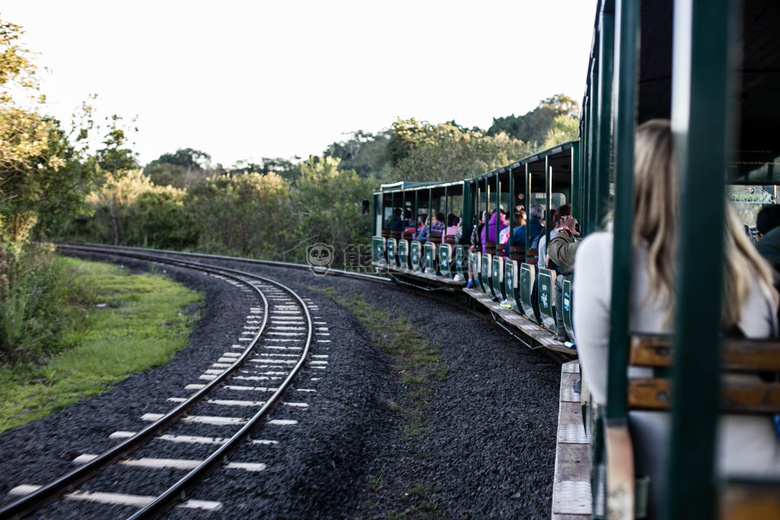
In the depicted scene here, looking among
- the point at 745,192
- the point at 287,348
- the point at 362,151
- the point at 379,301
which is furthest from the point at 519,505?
the point at 362,151

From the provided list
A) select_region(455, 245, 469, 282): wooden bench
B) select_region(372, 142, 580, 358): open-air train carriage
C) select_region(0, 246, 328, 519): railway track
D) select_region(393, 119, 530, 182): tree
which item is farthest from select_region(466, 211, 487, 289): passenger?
select_region(393, 119, 530, 182): tree

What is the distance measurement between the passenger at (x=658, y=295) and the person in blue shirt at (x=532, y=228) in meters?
6.08

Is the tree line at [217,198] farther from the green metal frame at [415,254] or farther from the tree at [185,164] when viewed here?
the tree at [185,164]

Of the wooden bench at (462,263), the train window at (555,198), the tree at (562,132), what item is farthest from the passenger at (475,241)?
the tree at (562,132)

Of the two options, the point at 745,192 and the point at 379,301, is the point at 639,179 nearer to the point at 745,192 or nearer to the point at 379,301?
the point at 745,192

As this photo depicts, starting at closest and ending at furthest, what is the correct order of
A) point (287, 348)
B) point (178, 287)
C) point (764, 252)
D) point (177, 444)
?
point (764, 252)
point (177, 444)
point (287, 348)
point (178, 287)

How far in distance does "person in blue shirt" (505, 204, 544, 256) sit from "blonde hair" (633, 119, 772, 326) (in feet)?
20.2

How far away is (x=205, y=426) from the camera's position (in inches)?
230

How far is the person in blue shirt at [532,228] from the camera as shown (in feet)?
26.1

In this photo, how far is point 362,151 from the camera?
219ft

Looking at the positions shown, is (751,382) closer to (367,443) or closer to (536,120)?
(367,443)

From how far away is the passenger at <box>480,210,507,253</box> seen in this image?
9.20 metres

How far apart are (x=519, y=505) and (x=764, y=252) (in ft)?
7.86

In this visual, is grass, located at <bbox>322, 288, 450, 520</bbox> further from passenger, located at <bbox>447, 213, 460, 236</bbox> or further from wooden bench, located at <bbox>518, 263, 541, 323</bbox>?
passenger, located at <bbox>447, 213, 460, 236</bbox>
